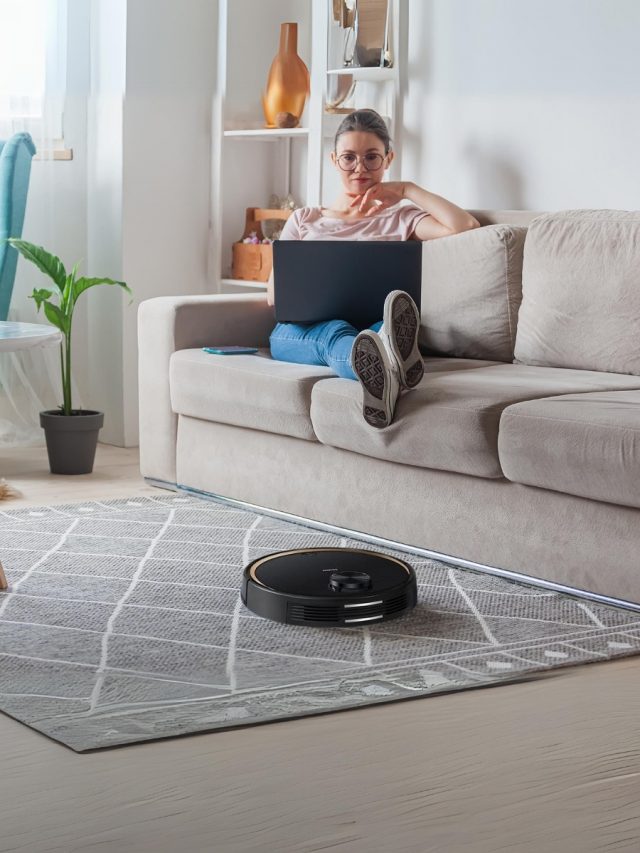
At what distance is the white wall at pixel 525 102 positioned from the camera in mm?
3820

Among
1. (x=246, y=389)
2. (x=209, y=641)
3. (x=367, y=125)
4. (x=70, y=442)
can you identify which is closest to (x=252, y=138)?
(x=367, y=125)

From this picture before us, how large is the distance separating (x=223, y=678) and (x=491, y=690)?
0.48 m

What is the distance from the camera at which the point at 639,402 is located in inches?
111

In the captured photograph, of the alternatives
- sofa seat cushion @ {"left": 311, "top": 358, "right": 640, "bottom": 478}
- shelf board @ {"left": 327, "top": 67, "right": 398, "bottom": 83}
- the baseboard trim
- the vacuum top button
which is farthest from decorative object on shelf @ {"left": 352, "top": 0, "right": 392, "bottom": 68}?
the vacuum top button

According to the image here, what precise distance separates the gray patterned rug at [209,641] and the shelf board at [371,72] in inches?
72.4

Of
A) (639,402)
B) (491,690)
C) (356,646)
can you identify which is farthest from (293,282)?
(491,690)

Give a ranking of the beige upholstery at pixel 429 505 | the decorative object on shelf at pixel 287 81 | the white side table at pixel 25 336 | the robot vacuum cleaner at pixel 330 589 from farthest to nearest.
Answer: the decorative object on shelf at pixel 287 81 < the white side table at pixel 25 336 < the beige upholstery at pixel 429 505 < the robot vacuum cleaner at pixel 330 589

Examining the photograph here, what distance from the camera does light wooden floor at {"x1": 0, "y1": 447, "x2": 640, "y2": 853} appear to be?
166 cm

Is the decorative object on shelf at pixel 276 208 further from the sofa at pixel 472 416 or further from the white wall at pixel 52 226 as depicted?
the sofa at pixel 472 416

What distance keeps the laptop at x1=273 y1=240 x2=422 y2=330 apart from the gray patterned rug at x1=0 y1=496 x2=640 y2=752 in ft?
2.14

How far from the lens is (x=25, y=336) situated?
3.60 metres

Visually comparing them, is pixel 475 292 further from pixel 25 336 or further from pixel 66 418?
pixel 66 418

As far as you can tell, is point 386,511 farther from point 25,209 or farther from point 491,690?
point 25,209

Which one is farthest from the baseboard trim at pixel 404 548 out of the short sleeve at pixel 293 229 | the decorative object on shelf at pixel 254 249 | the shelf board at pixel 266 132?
the shelf board at pixel 266 132
